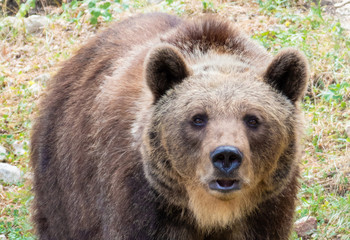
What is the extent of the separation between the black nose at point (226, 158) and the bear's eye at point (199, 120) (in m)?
0.35

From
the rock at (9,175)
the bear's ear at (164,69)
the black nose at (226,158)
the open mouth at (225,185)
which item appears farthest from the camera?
the rock at (9,175)

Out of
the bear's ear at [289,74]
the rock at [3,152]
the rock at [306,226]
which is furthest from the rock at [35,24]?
the bear's ear at [289,74]

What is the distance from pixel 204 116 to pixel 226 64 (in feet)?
2.14

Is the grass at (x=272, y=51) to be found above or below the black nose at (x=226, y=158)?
below

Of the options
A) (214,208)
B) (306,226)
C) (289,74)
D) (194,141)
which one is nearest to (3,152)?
(306,226)

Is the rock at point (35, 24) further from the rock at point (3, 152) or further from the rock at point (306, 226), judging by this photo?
the rock at point (306, 226)

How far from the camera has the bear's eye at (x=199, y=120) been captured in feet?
14.5

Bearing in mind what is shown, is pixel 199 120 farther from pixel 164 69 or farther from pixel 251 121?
pixel 164 69

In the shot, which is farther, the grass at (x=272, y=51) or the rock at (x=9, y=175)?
the rock at (x=9, y=175)

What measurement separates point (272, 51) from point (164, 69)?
474cm

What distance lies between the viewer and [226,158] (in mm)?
4074

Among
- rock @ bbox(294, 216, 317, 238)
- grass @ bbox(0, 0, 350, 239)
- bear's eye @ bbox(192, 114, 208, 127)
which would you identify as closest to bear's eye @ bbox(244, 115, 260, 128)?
bear's eye @ bbox(192, 114, 208, 127)

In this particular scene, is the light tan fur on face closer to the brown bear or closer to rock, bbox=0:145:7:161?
the brown bear

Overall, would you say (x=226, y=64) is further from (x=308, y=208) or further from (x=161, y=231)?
(x=308, y=208)
